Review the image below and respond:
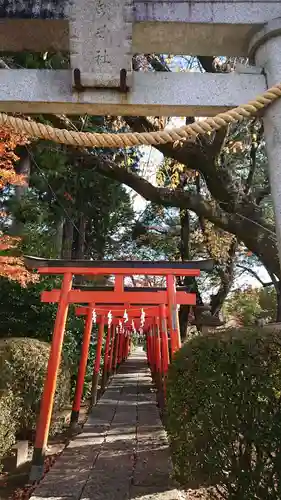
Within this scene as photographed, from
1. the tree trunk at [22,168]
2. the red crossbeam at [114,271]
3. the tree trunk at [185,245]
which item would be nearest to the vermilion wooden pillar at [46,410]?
the red crossbeam at [114,271]

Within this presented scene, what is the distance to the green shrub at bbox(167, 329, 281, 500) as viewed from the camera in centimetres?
237

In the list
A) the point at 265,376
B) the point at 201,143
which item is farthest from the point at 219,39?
the point at 201,143

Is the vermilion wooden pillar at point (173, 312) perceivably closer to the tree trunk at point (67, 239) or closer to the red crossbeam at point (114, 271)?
the red crossbeam at point (114, 271)

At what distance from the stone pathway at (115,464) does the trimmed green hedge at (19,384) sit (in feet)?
3.25

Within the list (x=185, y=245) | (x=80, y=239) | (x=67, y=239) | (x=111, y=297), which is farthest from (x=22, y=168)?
(x=111, y=297)

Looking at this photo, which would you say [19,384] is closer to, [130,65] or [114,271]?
[114,271]

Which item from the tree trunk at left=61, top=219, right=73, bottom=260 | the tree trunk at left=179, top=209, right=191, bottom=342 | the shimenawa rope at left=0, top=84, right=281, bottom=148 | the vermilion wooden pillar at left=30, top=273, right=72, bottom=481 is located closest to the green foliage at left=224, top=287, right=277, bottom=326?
the tree trunk at left=179, top=209, right=191, bottom=342

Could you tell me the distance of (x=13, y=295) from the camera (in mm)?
10227

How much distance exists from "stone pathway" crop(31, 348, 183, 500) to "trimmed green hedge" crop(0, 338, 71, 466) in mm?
992

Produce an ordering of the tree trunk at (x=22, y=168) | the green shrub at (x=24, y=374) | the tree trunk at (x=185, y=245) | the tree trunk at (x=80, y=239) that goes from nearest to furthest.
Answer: the green shrub at (x=24, y=374)
the tree trunk at (x=22, y=168)
the tree trunk at (x=185, y=245)
the tree trunk at (x=80, y=239)

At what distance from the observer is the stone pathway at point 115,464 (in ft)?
13.1

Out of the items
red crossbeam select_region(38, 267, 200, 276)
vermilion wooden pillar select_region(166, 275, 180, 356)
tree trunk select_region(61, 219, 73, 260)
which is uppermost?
tree trunk select_region(61, 219, 73, 260)

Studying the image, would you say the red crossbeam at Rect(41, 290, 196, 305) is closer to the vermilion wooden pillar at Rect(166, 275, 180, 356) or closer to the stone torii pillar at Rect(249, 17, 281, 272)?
the vermilion wooden pillar at Rect(166, 275, 180, 356)

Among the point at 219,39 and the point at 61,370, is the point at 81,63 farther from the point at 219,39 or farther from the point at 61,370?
the point at 61,370
